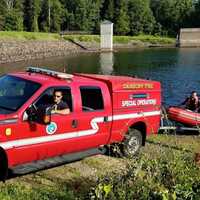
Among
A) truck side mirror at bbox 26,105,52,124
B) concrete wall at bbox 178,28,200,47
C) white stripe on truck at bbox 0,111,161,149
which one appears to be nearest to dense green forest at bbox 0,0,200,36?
concrete wall at bbox 178,28,200,47

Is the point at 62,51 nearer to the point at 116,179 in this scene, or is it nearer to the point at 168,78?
the point at 168,78

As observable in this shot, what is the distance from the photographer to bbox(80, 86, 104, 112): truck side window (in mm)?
10852

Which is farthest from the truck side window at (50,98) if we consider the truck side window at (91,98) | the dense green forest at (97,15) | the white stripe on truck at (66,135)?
the dense green forest at (97,15)

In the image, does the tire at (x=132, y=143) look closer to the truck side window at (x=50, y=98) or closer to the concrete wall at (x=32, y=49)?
the truck side window at (x=50, y=98)

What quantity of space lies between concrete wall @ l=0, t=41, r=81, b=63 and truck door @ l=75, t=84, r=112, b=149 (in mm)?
62828

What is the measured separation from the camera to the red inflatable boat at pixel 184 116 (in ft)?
63.1

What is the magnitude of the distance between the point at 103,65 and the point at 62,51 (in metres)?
25.3

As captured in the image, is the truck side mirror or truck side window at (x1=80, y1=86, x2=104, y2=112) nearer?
the truck side mirror

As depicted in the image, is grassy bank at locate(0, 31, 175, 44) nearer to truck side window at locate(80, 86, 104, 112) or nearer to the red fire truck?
the red fire truck

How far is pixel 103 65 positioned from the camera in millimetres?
72500

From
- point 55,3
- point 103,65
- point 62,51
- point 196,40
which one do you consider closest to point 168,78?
point 103,65

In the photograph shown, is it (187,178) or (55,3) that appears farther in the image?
(55,3)

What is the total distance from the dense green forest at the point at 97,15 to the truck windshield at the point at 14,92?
9368 cm

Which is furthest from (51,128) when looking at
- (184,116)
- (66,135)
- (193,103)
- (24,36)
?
(24,36)
